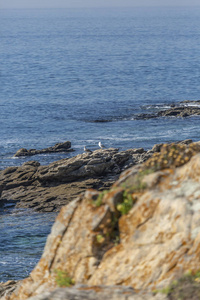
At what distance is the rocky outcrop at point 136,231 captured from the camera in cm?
1269

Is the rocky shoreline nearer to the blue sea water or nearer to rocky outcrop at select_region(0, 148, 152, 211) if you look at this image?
rocky outcrop at select_region(0, 148, 152, 211)

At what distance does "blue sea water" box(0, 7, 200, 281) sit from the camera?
200 ft

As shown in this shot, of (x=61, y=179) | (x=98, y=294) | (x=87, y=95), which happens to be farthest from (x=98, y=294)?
(x=87, y=95)

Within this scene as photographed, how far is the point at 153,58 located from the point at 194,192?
132m

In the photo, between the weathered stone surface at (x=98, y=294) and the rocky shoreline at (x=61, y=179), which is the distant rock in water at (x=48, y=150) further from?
the weathered stone surface at (x=98, y=294)

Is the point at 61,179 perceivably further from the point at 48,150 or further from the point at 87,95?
the point at 87,95

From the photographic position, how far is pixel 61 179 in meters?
43.3

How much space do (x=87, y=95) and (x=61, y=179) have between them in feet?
161

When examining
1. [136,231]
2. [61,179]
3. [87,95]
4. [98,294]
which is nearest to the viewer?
[98,294]

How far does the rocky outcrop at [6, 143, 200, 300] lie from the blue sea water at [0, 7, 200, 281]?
16.0 metres

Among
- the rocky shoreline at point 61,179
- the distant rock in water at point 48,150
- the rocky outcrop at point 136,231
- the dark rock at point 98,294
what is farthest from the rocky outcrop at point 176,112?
the dark rock at point 98,294

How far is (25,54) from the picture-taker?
154 metres

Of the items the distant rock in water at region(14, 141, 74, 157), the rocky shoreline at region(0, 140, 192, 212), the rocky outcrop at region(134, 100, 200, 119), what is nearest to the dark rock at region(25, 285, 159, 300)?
the rocky shoreline at region(0, 140, 192, 212)

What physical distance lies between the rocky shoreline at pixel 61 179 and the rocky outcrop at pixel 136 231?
2589 cm
